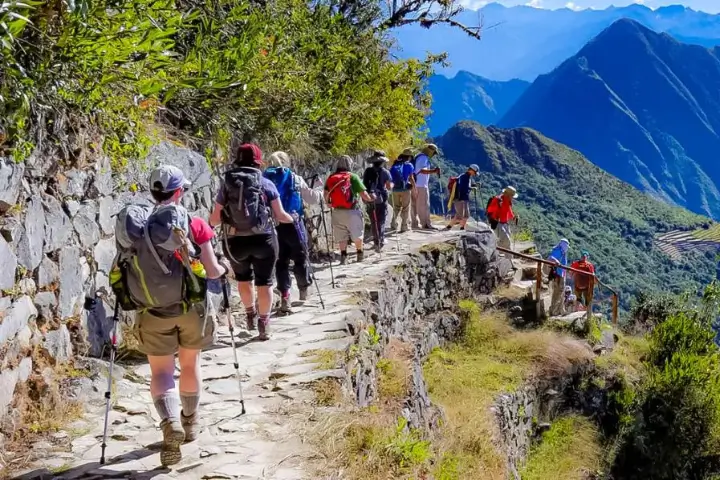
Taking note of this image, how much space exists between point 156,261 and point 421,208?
1054 cm

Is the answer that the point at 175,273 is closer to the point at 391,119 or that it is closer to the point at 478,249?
the point at 478,249

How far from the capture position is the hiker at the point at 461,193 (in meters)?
13.2

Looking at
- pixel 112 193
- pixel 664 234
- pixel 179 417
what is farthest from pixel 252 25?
pixel 664 234

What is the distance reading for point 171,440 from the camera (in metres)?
3.83

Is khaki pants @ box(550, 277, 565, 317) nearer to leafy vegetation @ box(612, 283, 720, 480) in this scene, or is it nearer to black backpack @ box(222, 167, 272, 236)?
leafy vegetation @ box(612, 283, 720, 480)

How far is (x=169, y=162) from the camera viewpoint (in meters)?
6.87

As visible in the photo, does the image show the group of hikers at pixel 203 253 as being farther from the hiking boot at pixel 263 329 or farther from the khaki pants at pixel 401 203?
the khaki pants at pixel 401 203

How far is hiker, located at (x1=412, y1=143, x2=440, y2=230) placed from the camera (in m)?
12.9

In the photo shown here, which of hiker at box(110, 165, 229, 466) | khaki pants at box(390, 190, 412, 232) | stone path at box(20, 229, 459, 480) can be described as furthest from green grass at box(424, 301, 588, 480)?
hiker at box(110, 165, 229, 466)

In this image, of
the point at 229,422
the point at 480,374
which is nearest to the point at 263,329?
the point at 229,422

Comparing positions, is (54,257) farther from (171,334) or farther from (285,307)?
(285,307)

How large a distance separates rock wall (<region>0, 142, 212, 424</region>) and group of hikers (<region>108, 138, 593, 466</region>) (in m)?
0.72

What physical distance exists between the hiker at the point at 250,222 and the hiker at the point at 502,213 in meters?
7.64

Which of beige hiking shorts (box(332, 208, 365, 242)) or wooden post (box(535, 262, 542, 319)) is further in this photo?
wooden post (box(535, 262, 542, 319))
